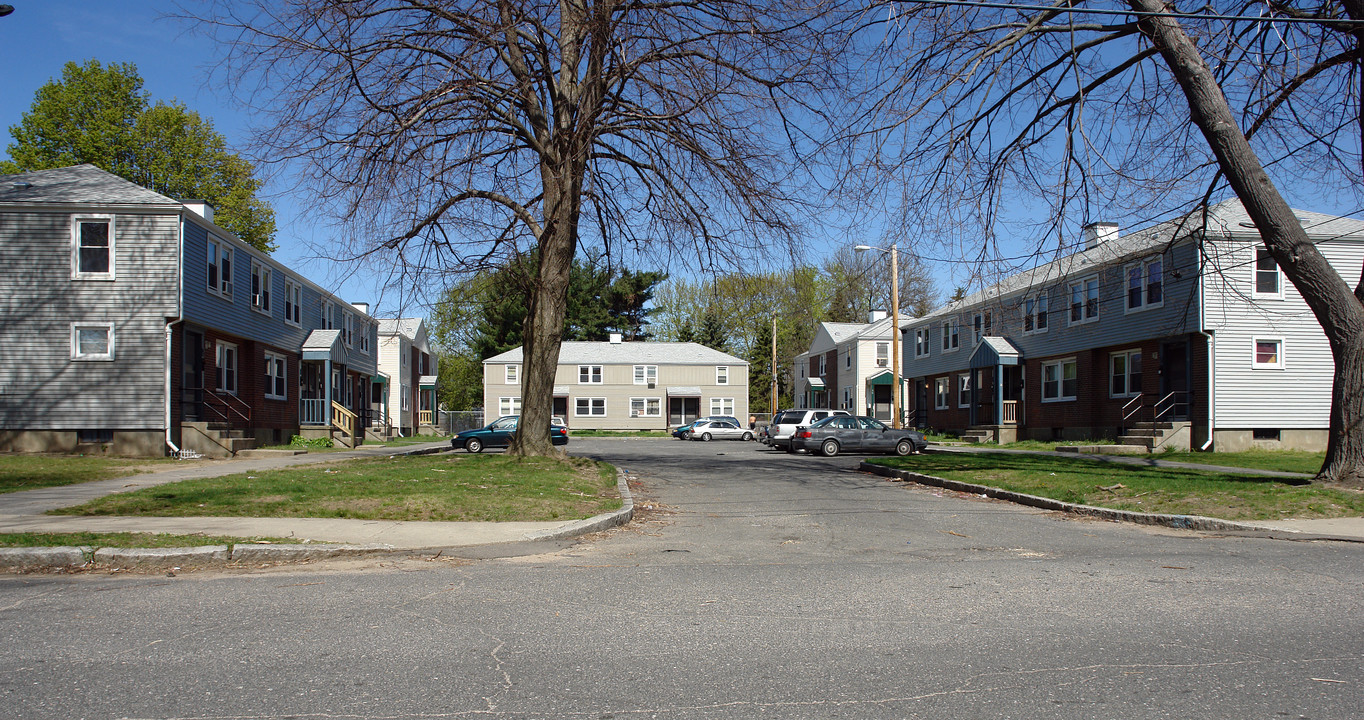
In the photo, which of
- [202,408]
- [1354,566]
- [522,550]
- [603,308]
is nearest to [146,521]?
[522,550]

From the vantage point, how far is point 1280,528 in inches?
413

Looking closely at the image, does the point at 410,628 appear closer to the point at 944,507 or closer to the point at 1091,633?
the point at 1091,633

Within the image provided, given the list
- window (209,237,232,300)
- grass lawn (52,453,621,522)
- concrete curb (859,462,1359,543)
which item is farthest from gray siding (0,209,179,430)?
concrete curb (859,462,1359,543)

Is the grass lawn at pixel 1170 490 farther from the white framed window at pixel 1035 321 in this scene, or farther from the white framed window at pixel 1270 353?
the white framed window at pixel 1035 321

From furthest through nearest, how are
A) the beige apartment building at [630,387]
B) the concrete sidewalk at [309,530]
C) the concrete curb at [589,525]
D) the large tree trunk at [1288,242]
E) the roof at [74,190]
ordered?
the beige apartment building at [630,387] → the roof at [74,190] → the large tree trunk at [1288,242] → the concrete curb at [589,525] → the concrete sidewalk at [309,530]

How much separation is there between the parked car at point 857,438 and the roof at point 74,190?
20.1m

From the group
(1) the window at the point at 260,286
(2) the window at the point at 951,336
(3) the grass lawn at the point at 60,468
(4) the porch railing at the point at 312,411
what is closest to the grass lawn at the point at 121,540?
(3) the grass lawn at the point at 60,468

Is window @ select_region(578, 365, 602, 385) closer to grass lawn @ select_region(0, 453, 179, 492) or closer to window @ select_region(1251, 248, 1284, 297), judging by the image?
grass lawn @ select_region(0, 453, 179, 492)

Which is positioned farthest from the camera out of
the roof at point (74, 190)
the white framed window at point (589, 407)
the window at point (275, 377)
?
the white framed window at point (589, 407)

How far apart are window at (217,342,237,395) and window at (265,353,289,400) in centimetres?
208

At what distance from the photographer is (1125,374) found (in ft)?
101

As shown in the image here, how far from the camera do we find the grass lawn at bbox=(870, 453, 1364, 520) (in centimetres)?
1159

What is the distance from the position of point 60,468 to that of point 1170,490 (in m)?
20.5

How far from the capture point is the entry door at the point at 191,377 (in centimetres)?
2442
